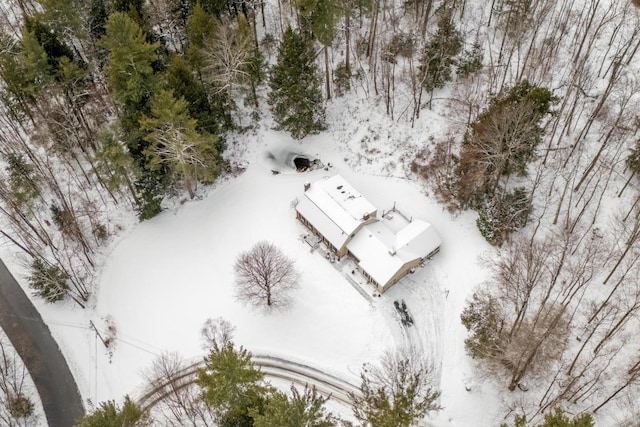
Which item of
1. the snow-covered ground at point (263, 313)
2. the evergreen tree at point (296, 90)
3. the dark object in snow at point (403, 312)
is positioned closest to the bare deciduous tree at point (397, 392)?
the snow-covered ground at point (263, 313)

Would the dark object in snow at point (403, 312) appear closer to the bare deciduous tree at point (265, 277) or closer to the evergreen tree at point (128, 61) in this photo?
the bare deciduous tree at point (265, 277)

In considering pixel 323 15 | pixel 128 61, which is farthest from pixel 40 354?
pixel 323 15

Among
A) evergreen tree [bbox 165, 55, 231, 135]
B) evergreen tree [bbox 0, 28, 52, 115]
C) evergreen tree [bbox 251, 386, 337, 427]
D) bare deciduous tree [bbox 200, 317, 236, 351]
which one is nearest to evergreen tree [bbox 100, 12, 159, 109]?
evergreen tree [bbox 165, 55, 231, 135]

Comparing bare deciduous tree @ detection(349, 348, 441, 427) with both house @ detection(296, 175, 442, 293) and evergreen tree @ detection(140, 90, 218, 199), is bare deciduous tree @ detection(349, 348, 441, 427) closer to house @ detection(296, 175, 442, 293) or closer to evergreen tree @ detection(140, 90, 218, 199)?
house @ detection(296, 175, 442, 293)

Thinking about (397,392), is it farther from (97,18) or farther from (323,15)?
(97,18)

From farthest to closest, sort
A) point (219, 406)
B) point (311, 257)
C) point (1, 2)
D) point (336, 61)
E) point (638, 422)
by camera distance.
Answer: point (1, 2) < point (336, 61) < point (311, 257) < point (638, 422) < point (219, 406)

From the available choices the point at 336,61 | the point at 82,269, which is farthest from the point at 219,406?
the point at 336,61

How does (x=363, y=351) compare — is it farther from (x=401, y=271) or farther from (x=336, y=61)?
(x=336, y=61)

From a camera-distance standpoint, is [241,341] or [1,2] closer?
[241,341]
